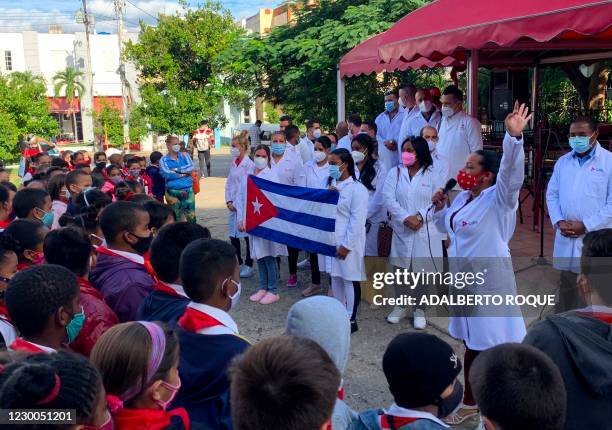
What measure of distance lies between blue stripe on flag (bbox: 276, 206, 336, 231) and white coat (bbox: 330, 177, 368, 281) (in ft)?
1.47

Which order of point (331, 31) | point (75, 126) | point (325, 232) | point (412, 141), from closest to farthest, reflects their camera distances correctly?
1. point (412, 141)
2. point (325, 232)
3. point (331, 31)
4. point (75, 126)

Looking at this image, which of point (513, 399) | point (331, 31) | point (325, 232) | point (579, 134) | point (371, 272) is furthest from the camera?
point (331, 31)

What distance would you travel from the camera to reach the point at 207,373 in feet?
7.95

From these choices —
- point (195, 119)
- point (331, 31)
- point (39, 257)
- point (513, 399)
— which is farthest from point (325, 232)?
point (195, 119)

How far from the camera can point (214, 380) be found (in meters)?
2.43

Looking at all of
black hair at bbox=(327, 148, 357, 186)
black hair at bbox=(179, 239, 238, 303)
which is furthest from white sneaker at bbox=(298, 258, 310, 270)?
black hair at bbox=(179, 239, 238, 303)

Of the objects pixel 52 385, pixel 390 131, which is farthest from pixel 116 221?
pixel 390 131

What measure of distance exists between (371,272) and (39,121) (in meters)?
12.9

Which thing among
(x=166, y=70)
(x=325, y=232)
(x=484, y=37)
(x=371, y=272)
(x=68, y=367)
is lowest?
(x=371, y=272)

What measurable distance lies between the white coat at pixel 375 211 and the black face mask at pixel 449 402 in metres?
4.16

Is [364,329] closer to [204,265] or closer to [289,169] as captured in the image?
[289,169]

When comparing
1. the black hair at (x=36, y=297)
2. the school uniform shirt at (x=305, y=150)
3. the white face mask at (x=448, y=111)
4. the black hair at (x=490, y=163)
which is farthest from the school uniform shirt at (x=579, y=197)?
the school uniform shirt at (x=305, y=150)

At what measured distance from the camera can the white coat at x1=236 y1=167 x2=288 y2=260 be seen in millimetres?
6965

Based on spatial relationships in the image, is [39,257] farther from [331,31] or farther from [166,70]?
[166,70]
